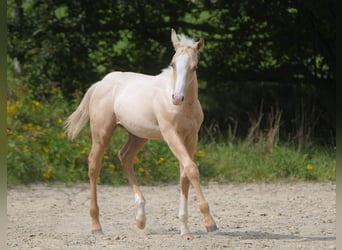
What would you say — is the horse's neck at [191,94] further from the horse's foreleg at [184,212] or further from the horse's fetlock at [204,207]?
the horse's fetlock at [204,207]

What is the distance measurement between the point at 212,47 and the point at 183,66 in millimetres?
7250

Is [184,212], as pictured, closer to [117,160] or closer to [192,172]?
[192,172]

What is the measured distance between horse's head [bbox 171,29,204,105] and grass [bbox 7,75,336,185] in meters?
4.16

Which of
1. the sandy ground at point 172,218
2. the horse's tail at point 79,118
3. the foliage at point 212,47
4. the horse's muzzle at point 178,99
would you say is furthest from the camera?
the foliage at point 212,47

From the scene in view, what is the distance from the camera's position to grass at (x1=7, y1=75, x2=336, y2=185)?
10.2 m

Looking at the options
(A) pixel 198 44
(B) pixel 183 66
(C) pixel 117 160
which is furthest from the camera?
(C) pixel 117 160

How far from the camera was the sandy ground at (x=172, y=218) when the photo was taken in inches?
246

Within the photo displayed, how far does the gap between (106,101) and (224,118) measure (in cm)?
632

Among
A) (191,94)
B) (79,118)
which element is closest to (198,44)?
(191,94)

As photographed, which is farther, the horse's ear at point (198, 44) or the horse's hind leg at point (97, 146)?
the horse's hind leg at point (97, 146)

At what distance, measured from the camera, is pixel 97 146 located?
7.16 m

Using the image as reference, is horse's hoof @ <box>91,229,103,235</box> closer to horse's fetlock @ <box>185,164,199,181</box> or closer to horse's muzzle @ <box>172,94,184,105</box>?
horse's fetlock @ <box>185,164,199,181</box>

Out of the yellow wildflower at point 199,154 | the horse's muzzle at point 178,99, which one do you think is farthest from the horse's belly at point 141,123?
the yellow wildflower at point 199,154

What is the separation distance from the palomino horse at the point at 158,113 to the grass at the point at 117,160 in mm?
2873
